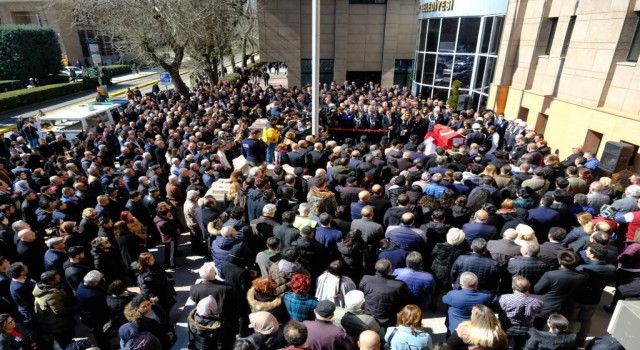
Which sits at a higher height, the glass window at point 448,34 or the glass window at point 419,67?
the glass window at point 448,34

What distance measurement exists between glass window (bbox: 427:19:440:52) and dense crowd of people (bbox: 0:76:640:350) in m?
Result: 11.5

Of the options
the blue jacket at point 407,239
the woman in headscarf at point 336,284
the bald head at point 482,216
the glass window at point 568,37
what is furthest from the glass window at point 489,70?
the woman in headscarf at point 336,284

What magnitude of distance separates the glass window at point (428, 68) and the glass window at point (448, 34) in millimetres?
855


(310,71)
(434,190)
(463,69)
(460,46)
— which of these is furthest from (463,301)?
(310,71)

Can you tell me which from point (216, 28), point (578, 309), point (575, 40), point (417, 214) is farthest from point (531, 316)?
point (216, 28)

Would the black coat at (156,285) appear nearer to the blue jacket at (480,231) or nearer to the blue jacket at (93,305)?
the blue jacket at (93,305)

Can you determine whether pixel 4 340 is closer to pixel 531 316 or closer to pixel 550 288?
pixel 531 316

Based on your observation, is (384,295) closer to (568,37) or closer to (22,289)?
(22,289)

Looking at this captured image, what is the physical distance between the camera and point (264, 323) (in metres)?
3.90

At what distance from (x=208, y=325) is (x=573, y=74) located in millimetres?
12909

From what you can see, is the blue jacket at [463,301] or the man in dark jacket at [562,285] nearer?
the blue jacket at [463,301]

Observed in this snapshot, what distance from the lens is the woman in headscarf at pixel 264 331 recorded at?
3863mm

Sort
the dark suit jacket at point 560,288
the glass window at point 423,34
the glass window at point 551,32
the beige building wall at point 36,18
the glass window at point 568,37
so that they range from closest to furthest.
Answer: the dark suit jacket at point 560,288 → the glass window at point 568,37 → the glass window at point 551,32 → the glass window at point 423,34 → the beige building wall at point 36,18

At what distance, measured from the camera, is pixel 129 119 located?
15.2m
